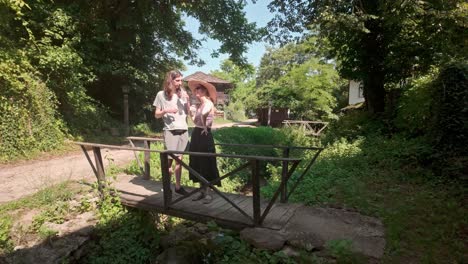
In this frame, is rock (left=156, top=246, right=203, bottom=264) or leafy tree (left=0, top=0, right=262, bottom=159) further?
leafy tree (left=0, top=0, right=262, bottom=159)

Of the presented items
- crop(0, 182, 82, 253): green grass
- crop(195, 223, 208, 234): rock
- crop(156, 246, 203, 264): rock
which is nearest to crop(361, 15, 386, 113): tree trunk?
crop(195, 223, 208, 234): rock

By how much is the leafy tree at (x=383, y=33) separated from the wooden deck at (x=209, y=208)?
6.98 m

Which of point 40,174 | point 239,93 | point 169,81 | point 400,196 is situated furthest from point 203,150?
point 239,93

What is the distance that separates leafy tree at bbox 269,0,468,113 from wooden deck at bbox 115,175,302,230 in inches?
275

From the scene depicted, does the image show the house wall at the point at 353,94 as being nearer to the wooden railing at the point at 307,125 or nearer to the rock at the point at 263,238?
the wooden railing at the point at 307,125

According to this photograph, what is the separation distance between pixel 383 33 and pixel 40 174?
1202cm

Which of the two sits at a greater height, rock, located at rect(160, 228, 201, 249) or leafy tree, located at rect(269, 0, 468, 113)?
leafy tree, located at rect(269, 0, 468, 113)

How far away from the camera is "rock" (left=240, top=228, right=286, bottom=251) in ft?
11.6

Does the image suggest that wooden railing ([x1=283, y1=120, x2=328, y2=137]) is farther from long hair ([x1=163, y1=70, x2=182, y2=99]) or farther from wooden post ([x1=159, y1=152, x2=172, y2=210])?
wooden post ([x1=159, y1=152, x2=172, y2=210])

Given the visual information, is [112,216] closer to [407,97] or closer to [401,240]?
[401,240]

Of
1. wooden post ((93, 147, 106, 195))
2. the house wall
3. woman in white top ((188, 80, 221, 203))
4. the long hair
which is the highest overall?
the house wall

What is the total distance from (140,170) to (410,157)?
6.33m

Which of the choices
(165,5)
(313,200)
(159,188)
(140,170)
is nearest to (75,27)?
(165,5)

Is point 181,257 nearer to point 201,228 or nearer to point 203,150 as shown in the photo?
point 201,228
